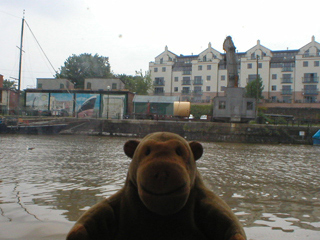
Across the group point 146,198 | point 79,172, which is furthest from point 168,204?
point 79,172

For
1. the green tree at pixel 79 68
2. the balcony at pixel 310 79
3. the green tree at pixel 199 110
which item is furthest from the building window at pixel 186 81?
the balcony at pixel 310 79

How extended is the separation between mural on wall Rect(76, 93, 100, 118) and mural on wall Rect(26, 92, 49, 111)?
502 centimetres

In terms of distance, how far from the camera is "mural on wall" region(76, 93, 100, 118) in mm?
39531

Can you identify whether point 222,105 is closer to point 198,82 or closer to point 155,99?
point 155,99

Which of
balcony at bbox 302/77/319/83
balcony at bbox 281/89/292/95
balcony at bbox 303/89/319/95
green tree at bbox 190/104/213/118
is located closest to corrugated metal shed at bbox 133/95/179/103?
green tree at bbox 190/104/213/118

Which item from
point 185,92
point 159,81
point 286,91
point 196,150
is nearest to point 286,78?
point 286,91

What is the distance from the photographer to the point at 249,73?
6350cm

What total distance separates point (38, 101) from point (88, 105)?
7570 mm

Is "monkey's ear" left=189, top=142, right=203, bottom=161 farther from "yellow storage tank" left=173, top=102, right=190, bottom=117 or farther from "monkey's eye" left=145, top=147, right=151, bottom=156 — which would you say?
"yellow storage tank" left=173, top=102, right=190, bottom=117

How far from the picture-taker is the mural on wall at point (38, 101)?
40.8m

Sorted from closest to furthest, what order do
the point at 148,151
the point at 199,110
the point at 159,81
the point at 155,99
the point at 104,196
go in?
the point at 148,151 < the point at 104,196 < the point at 155,99 < the point at 199,110 < the point at 159,81

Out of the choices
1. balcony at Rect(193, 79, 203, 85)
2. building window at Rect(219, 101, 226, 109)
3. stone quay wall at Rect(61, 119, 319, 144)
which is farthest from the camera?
balcony at Rect(193, 79, 203, 85)

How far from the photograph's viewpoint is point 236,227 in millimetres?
1729

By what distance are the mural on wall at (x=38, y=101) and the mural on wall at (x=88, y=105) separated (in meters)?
5.02
